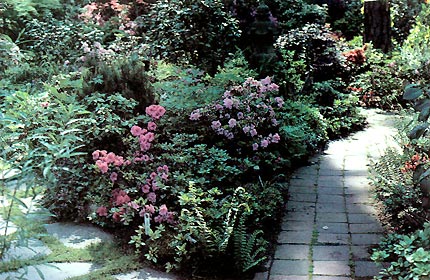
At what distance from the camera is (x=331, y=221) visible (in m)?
3.84

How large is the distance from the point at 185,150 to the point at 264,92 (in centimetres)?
98

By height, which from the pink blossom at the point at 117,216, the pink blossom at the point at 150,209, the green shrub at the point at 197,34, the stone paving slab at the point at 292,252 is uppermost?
the green shrub at the point at 197,34

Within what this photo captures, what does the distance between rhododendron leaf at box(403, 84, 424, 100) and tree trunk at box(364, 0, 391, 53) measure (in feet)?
16.9

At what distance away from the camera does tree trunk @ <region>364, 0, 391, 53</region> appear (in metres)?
7.89

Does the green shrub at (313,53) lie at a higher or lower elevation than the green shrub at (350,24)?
lower

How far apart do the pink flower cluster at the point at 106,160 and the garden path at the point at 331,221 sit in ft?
3.78

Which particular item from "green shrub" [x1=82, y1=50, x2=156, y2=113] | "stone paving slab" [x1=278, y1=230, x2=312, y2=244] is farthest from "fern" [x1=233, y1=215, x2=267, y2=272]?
"green shrub" [x1=82, y1=50, x2=156, y2=113]

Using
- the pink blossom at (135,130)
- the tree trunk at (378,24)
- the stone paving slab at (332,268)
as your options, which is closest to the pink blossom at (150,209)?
the pink blossom at (135,130)

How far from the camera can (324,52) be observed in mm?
6730

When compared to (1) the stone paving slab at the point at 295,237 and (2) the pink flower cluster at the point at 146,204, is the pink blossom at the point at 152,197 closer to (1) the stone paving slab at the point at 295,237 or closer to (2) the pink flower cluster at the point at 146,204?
(2) the pink flower cluster at the point at 146,204

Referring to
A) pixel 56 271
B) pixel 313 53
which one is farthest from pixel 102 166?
pixel 313 53

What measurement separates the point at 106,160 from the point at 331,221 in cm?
158

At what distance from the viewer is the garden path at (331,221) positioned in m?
3.20

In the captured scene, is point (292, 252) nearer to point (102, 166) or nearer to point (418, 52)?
point (102, 166)
